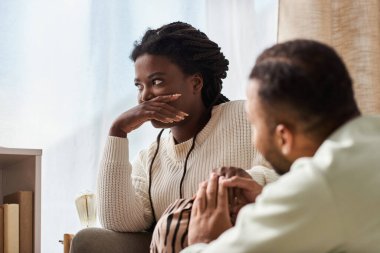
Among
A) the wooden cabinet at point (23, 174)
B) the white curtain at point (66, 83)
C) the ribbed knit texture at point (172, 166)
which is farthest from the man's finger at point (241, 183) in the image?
the white curtain at point (66, 83)

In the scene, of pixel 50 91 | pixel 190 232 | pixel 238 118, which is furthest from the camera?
pixel 50 91

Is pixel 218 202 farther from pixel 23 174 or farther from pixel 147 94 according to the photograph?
pixel 23 174

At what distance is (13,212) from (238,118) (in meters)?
0.72

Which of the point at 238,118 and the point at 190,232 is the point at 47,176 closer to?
the point at 238,118

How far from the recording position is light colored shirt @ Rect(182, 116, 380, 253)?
0.94 metres

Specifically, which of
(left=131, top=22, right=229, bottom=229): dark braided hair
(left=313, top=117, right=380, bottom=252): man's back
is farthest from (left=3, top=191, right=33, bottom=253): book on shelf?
→ (left=313, top=117, right=380, bottom=252): man's back

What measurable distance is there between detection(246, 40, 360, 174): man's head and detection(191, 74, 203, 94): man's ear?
97 centimetres

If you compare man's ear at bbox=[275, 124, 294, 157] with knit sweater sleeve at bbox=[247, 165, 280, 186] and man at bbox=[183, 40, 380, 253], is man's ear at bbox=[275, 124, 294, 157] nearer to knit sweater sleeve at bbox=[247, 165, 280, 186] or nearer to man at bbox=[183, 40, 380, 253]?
man at bbox=[183, 40, 380, 253]

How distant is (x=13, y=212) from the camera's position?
2064 millimetres

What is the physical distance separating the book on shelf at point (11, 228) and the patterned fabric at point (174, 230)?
703 millimetres

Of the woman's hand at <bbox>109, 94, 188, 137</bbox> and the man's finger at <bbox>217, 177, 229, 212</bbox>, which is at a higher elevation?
the woman's hand at <bbox>109, 94, 188, 137</bbox>

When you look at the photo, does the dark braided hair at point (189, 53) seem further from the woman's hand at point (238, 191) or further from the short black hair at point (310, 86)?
the short black hair at point (310, 86)

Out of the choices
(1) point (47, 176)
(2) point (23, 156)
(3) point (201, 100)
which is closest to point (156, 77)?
(3) point (201, 100)

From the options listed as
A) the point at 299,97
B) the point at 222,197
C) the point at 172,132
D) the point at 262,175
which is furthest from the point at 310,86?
the point at 172,132
